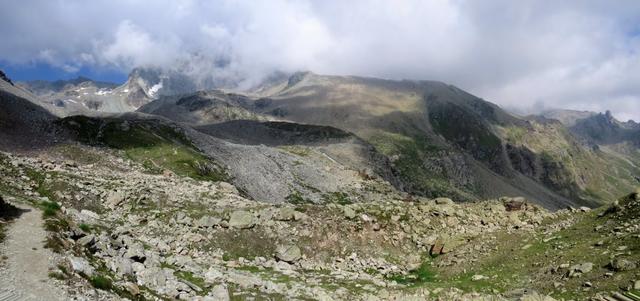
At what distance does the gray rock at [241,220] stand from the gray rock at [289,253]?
12.9 ft

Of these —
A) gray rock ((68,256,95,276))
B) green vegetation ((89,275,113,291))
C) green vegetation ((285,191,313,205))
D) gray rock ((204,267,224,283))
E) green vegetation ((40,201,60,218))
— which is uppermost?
green vegetation ((40,201,60,218))

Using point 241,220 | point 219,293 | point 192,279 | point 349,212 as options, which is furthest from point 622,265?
point 241,220

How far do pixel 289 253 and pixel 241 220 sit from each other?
5870 millimetres

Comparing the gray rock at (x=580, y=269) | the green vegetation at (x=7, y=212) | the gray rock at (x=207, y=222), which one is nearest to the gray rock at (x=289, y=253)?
the gray rock at (x=207, y=222)

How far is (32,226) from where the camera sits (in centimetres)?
2788

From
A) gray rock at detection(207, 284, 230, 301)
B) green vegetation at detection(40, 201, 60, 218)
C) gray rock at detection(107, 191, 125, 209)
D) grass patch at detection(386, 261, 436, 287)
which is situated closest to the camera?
gray rock at detection(207, 284, 230, 301)

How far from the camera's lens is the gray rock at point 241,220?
1706 inches

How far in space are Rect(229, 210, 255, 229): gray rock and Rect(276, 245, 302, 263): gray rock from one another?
394cm

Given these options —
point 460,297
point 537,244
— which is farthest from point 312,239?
point 537,244

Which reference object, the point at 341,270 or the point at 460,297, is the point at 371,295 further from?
the point at 341,270

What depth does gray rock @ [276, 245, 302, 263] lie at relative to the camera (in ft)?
135

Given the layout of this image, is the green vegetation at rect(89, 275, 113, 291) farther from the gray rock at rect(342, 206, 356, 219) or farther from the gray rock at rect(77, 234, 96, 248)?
the gray rock at rect(342, 206, 356, 219)

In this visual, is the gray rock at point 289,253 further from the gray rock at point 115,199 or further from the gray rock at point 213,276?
the gray rock at point 115,199

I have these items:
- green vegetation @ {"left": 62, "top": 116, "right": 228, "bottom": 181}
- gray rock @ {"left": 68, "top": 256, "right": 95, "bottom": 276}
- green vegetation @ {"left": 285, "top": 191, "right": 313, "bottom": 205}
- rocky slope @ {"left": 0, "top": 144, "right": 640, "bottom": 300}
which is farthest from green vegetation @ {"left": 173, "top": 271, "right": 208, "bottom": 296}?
green vegetation @ {"left": 285, "top": 191, "right": 313, "bottom": 205}
